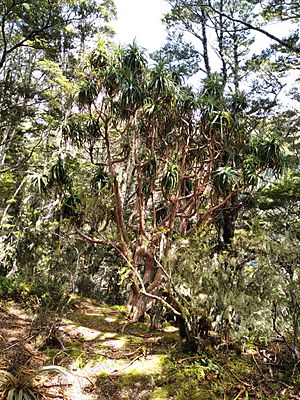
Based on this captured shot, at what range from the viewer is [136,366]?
4043mm

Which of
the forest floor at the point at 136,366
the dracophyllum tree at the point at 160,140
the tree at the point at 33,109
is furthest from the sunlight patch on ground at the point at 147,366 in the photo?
the tree at the point at 33,109

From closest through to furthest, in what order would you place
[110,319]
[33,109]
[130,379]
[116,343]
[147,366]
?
1. [130,379]
2. [147,366]
3. [116,343]
4. [110,319]
5. [33,109]

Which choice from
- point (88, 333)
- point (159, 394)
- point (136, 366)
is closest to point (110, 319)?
point (88, 333)

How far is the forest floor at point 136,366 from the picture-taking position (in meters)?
3.42

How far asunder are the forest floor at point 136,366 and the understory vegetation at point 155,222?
0.02 metres

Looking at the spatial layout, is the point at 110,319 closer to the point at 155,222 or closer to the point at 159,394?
the point at 155,222

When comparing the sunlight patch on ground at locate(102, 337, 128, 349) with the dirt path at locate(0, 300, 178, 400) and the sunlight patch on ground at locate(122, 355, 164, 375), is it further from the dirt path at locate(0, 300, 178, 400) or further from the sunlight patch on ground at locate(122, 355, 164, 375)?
the sunlight patch on ground at locate(122, 355, 164, 375)

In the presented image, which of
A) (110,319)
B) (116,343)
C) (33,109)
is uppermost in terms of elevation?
(33,109)

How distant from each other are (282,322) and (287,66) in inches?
312

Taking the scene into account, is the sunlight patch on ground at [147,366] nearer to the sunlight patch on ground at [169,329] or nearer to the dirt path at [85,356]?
the dirt path at [85,356]

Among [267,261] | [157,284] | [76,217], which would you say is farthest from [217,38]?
[267,261]

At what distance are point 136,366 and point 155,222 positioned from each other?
3.63 meters

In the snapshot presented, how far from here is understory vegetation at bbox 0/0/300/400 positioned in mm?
3676

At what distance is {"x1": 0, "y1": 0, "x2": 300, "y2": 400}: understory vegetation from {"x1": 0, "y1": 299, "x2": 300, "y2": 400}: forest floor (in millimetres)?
23
